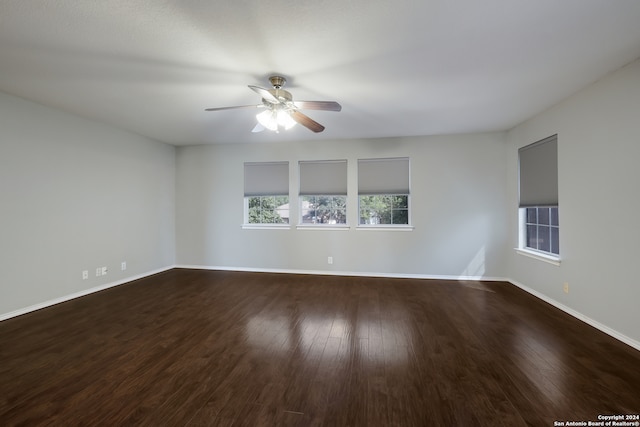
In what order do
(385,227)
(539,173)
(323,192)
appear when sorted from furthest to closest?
(323,192) → (385,227) → (539,173)

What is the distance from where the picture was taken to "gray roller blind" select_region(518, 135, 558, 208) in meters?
3.35

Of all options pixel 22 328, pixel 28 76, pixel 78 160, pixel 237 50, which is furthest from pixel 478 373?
pixel 78 160

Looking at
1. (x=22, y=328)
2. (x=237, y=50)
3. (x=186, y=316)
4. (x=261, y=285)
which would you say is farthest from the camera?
(x=261, y=285)

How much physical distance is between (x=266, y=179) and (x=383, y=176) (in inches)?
90.5

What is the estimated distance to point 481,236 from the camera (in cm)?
440

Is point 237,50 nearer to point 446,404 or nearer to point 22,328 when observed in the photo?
point 446,404

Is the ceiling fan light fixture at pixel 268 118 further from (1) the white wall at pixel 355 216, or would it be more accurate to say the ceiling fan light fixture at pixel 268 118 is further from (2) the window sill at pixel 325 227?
(2) the window sill at pixel 325 227

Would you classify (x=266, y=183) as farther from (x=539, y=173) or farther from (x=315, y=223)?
(x=539, y=173)

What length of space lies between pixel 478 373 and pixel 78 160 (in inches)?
210

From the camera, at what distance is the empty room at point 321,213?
1.73 m

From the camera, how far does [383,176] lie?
187 inches

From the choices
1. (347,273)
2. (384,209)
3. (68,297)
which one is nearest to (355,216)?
(384,209)

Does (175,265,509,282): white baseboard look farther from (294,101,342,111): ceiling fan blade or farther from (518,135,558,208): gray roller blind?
(294,101,342,111): ceiling fan blade

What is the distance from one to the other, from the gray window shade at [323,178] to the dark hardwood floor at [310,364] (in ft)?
7.12
